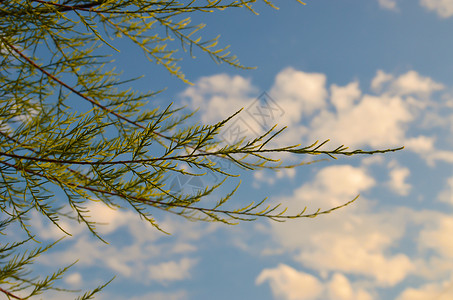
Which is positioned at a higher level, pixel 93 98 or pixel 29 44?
pixel 29 44

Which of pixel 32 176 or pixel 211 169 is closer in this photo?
pixel 211 169

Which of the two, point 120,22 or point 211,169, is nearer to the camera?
point 211,169

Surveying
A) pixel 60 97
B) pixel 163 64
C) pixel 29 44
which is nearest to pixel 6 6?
pixel 29 44

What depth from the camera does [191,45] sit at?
415cm

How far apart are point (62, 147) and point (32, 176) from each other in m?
0.48

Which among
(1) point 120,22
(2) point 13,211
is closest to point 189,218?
(2) point 13,211

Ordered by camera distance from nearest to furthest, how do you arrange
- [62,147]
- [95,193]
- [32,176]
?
1. [62,147]
2. [32,176]
3. [95,193]

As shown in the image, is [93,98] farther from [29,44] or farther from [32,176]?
[32,176]

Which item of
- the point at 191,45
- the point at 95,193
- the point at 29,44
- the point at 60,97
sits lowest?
the point at 95,193

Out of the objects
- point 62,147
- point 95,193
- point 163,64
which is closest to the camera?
point 62,147

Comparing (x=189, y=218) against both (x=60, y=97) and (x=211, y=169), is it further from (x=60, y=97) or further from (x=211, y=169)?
(x=60, y=97)

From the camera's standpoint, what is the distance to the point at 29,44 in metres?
3.97

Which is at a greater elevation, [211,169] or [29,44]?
[29,44]

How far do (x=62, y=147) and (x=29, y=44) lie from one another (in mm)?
2156
